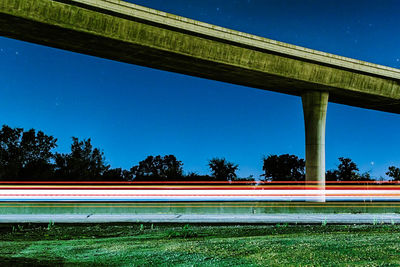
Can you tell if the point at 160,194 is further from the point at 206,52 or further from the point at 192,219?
the point at 206,52

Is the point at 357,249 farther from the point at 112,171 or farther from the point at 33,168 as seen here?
the point at 112,171

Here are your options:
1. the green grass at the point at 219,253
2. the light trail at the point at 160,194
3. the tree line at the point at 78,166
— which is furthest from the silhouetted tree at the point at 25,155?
the green grass at the point at 219,253

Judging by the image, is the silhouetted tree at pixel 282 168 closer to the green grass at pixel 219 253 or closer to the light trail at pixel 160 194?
the light trail at pixel 160 194

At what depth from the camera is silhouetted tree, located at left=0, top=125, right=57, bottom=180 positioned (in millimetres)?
46750

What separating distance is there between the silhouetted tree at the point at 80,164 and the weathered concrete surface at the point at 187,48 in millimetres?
26246

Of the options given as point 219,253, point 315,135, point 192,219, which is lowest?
point 192,219

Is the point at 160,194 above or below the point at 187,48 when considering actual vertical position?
below

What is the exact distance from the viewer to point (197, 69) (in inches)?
1061

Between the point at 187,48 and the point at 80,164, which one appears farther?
the point at 80,164

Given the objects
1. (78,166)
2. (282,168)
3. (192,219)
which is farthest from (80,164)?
(192,219)

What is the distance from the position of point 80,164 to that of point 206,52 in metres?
29.7

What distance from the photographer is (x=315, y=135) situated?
29312 millimetres

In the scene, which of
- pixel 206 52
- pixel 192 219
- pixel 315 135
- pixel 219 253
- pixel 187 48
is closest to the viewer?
pixel 219 253

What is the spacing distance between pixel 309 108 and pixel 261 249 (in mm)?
23877
